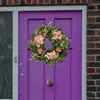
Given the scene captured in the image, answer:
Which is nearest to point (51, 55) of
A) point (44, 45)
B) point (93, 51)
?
point (44, 45)

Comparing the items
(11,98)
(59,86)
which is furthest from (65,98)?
(11,98)

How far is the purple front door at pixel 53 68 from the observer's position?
5797 millimetres

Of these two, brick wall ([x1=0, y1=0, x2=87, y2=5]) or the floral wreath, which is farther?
brick wall ([x1=0, y1=0, x2=87, y2=5])

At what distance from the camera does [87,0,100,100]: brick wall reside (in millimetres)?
5641

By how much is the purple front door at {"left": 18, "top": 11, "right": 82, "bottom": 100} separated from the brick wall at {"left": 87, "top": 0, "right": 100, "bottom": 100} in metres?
0.17

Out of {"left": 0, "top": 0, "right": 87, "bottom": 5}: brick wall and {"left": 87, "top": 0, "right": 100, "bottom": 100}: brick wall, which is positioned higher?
{"left": 0, "top": 0, "right": 87, "bottom": 5}: brick wall

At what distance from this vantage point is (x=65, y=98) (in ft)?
19.1

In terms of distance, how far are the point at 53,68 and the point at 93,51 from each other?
62 centimetres

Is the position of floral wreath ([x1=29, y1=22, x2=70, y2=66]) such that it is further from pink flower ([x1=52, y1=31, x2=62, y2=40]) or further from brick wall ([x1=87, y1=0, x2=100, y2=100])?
brick wall ([x1=87, y1=0, x2=100, y2=100])

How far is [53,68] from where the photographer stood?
5.82 meters

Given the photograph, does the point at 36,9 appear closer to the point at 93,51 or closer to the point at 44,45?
the point at 93,51

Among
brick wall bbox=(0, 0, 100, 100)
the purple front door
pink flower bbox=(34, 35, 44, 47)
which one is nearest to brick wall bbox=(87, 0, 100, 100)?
brick wall bbox=(0, 0, 100, 100)

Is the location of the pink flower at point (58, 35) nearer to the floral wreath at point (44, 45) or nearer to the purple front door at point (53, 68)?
the floral wreath at point (44, 45)

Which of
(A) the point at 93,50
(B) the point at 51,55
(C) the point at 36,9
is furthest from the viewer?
(C) the point at 36,9
